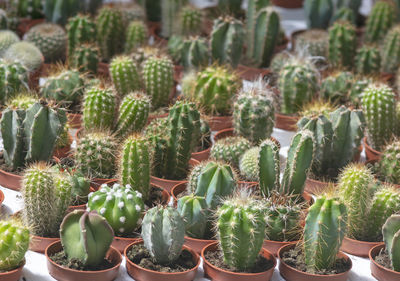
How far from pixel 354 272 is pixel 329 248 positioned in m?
0.37

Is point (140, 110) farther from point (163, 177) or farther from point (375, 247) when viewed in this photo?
point (375, 247)

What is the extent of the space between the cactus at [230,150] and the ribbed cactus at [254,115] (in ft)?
0.47

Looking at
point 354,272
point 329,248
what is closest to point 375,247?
point 354,272

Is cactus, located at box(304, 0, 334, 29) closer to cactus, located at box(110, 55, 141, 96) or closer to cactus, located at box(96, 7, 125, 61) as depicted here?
cactus, located at box(96, 7, 125, 61)

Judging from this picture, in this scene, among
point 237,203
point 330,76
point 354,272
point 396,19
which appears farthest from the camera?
point 396,19

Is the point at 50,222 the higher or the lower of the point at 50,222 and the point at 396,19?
the lower

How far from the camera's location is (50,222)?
12.8 ft

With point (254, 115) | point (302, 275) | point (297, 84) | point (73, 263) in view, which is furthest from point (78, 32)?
point (302, 275)

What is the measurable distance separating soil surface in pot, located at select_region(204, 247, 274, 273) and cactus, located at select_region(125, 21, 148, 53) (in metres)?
3.08

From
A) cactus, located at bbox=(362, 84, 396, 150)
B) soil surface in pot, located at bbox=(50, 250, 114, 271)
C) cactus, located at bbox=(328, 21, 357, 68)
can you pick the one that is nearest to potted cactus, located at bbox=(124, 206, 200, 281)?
soil surface in pot, located at bbox=(50, 250, 114, 271)

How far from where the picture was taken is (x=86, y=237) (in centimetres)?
348

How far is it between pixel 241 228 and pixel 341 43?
10.9 feet

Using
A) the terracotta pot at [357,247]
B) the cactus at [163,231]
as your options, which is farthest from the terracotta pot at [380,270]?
the cactus at [163,231]

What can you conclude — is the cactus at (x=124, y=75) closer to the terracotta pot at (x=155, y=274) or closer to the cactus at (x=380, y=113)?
the cactus at (x=380, y=113)
